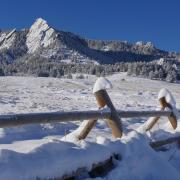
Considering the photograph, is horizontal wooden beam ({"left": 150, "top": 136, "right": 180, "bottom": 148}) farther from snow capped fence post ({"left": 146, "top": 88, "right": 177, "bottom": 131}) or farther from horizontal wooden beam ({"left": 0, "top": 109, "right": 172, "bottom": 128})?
snow capped fence post ({"left": 146, "top": 88, "right": 177, "bottom": 131})

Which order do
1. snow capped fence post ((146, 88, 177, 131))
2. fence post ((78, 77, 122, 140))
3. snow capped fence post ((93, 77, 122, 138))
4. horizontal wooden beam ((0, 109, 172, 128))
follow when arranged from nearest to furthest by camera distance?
1. horizontal wooden beam ((0, 109, 172, 128))
2. fence post ((78, 77, 122, 140))
3. snow capped fence post ((93, 77, 122, 138))
4. snow capped fence post ((146, 88, 177, 131))

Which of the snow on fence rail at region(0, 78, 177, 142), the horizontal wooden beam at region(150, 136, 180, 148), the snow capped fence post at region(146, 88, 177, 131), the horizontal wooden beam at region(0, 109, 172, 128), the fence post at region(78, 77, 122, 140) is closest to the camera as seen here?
the horizontal wooden beam at region(0, 109, 172, 128)

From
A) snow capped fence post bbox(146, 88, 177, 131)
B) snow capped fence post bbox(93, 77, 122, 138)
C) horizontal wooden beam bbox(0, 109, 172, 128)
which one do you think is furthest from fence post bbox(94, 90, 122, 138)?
snow capped fence post bbox(146, 88, 177, 131)

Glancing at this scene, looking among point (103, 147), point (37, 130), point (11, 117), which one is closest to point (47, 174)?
point (11, 117)

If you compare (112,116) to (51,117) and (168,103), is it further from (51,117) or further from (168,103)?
(168,103)

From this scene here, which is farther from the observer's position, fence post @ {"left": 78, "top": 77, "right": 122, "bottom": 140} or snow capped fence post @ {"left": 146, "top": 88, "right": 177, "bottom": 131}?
snow capped fence post @ {"left": 146, "top": 88, "right": 177, "bottom": 131}

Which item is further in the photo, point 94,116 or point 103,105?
point 103,105

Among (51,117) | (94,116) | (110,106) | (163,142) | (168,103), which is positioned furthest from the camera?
(168,103)

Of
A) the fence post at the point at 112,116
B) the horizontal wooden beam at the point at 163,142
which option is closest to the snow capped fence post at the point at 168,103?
the horizontal wooden beam at the point at 163,142

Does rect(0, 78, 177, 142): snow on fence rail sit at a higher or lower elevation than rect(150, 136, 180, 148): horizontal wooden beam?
higher

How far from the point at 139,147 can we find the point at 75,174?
1.82 metres

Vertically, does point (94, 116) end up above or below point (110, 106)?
below

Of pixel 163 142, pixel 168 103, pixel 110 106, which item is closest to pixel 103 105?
pixel 110 106

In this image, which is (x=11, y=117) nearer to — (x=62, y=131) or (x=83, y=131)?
(x=83, y=131)
